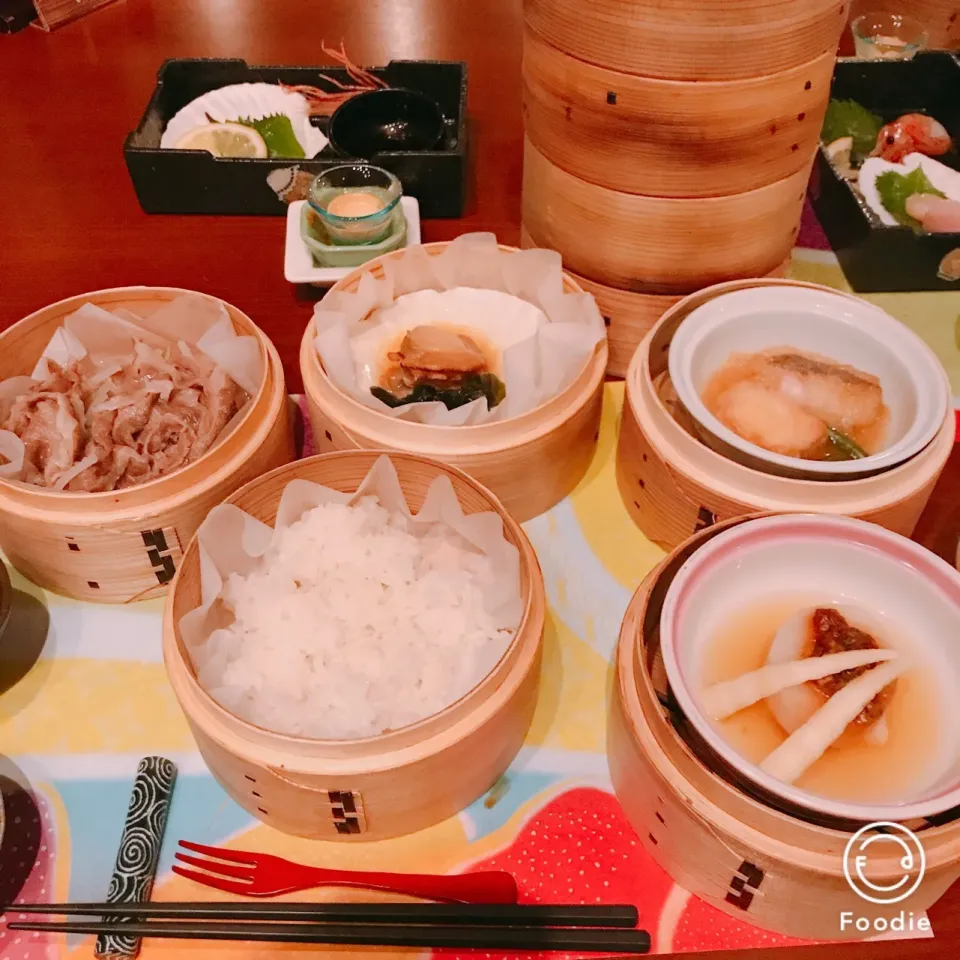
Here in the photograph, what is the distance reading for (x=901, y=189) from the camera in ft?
7.66

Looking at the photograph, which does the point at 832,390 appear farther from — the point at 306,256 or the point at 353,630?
the point at 306,256

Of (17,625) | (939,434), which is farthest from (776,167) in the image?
(17,625)

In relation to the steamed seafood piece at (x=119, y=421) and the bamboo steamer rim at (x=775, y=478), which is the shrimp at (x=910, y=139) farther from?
the steamed seafood piece at (x=119, y=421)

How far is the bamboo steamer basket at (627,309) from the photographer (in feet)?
6.15

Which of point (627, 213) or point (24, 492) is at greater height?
point (627, 213)

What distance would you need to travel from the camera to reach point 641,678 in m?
1.20

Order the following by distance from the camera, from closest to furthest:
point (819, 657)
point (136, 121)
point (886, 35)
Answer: point (819, 657), point (136, 121), point (886, 35)

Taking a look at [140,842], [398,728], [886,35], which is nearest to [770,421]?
[398,728]

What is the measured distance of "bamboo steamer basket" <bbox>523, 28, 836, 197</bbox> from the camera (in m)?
1.55

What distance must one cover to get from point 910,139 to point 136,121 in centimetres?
249

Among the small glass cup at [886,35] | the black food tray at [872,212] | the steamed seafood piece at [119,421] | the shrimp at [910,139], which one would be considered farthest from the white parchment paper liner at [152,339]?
the small glass cup at [886,35]

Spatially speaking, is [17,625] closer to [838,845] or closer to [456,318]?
[456,318]

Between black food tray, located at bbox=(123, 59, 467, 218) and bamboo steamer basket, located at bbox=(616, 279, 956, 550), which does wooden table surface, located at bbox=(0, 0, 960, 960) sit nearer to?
black food tray, located at bbox=(123, 59, 467, 218)

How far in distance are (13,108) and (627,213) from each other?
2.39 m
